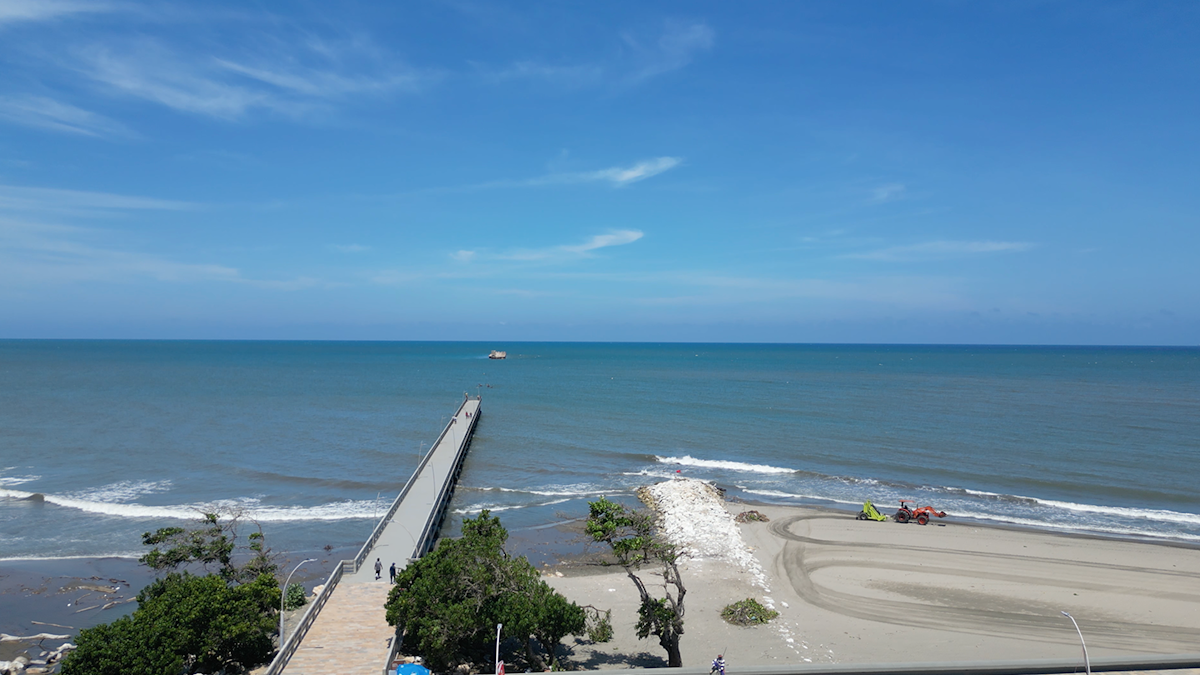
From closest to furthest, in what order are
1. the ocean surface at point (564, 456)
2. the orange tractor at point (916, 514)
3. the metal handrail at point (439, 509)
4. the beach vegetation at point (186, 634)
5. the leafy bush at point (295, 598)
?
the beach vegetation at point (186, 634), the leafy bush at point (295, 598), the metal handrail at point (439, 509), the orange tractor at point (916, 514), the ocean surface at point (564, 456)

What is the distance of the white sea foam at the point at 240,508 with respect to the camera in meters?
30.4

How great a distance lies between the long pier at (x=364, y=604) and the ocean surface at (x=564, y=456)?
6.58 feet

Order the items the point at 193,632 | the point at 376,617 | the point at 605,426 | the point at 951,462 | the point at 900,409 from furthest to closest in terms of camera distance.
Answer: the point at 900,409 → the point at 605,426 → the point at 951,462 → the point at 376,617 → the point at 193,632

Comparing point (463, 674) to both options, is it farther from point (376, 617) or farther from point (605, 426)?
point (605, 426)

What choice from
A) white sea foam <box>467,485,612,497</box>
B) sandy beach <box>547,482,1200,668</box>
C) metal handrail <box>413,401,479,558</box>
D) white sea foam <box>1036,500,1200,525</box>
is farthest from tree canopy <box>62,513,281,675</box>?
white sea foam <box>1036,500,1200,525</box>

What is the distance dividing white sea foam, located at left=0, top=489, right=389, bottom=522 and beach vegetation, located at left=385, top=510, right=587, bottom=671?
1601 cm

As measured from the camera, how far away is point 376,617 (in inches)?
727

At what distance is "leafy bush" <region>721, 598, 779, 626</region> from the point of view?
65.2 ft

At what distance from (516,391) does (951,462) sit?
58392 millimetres

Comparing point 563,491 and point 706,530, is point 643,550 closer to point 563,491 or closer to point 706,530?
point 706,530

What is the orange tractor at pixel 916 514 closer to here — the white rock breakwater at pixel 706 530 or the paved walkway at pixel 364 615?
the white rock breakwater at pixel 706 530

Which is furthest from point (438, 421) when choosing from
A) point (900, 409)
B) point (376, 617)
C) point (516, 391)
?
point (900, 409)

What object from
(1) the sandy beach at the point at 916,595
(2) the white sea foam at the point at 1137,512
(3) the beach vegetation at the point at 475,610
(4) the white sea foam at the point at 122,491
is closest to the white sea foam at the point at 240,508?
(4) the white sea foam at the point at 122,491

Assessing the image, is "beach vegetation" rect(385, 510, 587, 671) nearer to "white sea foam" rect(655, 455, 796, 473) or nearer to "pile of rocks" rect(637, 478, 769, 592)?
"pile of rocks" rect(637, 478, 769, 592)
